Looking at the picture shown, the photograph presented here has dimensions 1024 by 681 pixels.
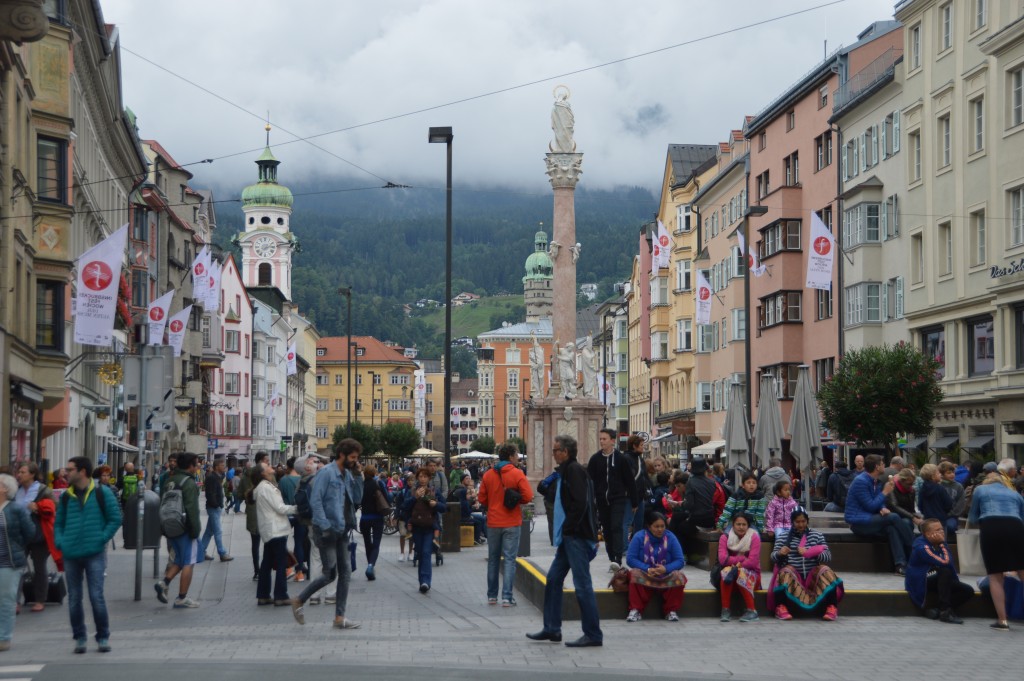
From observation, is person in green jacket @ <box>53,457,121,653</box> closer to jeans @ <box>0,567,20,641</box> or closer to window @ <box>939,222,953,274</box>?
jeans @ <box>0,567,20,641</box>

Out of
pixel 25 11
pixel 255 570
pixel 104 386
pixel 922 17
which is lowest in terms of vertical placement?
pixel 255 570

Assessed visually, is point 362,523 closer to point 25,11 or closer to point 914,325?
point 25,11

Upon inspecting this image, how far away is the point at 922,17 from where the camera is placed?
43.0 metres

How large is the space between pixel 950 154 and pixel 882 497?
79.6ft

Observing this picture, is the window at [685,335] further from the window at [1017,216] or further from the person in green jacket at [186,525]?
the person in green jacket at [186,525]

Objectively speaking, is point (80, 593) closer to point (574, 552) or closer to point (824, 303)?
point (574, 552)

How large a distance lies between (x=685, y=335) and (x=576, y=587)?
6352cm

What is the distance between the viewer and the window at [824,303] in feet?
172

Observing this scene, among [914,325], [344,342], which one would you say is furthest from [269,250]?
[914,325]

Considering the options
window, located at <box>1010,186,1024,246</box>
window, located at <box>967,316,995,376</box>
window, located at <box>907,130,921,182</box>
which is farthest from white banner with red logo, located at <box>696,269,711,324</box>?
window, located at <box>1010,186,1024,246</box>

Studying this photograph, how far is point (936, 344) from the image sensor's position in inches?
1670

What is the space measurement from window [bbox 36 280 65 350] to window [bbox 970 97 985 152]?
23.2m

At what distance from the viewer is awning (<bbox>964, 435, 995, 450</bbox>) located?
3731cm

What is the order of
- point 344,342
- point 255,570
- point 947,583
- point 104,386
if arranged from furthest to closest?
point 344,342
point 104,386
point 255,570
point 947,583
